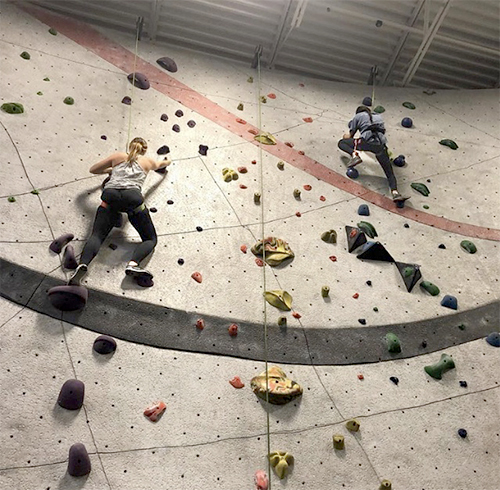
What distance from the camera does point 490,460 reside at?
396 cm

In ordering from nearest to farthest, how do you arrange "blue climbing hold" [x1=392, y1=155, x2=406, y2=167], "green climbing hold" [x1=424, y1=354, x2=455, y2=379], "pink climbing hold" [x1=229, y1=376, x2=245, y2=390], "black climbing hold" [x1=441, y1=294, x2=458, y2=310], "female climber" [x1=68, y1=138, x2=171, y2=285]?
"pink climbing hold" [x1=229, y1=376, x2=245, y2=390], "female climber" [x1=68, y1=138, x2=171, y2=285], "green climbing hold" [x1=424, y1=354, x2=455, y2=379], "black climbing hold" [x1=441, y1=294, x2=458, y2=310], "blue climbing hold" [x1=392, y1=155, x2=406, y2=167]

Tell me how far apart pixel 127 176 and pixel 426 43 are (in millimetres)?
4651

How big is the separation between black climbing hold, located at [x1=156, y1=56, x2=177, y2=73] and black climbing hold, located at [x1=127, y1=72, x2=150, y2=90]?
545mm

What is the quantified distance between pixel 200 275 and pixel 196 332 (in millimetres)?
529

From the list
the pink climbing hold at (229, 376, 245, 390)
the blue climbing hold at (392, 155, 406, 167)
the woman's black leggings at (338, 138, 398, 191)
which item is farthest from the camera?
the blue climbing hold at (392, 155, 406, 167)

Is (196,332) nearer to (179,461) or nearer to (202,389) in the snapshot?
(202,389)

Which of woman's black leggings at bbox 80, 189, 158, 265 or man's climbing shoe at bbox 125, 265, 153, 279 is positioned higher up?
woman's black leggings at bbox 80, 189, 158, 265

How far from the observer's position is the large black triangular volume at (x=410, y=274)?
4.96m

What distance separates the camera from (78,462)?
10.6 ft

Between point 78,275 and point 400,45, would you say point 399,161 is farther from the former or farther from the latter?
point 78,275

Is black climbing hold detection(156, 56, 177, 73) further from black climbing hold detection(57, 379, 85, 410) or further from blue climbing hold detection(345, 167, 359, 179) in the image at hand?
black climbing hold detection(57, 379, 85, 410)

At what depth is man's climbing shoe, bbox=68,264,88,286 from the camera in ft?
13.1

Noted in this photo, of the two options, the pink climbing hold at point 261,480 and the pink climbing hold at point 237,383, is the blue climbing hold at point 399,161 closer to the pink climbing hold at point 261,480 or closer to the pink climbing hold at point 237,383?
the pink climbing hold at point 237,383

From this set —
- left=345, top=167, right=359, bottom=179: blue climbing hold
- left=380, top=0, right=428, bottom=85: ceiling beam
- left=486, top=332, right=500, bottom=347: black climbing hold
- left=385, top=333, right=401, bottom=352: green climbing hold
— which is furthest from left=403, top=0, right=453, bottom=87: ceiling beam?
left=385, top=333, right=401, bottom=352: green climbing hold
